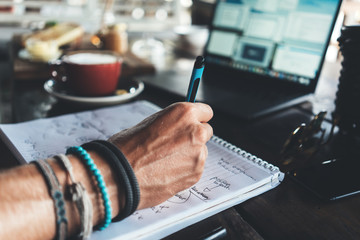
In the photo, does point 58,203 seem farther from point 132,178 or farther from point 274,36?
point 274,36

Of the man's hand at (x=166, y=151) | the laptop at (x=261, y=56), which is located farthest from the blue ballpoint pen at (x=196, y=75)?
the laptop at (x=261, y=56)

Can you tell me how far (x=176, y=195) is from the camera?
388 millimetres

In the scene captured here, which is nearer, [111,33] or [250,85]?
[250,85]

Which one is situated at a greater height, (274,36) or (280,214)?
(274,36)

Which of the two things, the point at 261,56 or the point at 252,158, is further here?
the point at 261,56

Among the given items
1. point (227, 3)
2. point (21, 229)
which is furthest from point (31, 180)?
point (227, 3)

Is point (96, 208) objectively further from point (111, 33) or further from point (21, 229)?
point (111, 33)

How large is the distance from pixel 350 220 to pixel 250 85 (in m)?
0.56

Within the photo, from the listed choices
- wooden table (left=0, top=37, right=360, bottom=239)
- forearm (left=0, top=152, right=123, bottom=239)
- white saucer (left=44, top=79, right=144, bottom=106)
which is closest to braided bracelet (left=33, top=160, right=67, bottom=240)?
forearm (left=0, top=152, right=123, bottom=239)

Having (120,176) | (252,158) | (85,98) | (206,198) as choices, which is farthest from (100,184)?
(85,98)

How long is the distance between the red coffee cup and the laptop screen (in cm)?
39

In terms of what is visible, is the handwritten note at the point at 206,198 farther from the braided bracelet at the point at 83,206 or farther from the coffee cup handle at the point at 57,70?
the coffee cup handle at the point at 57,70

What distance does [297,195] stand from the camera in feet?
1.36

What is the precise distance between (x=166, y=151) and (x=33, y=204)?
16 cm
